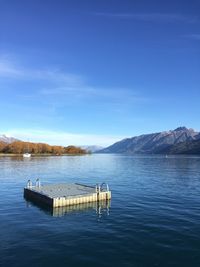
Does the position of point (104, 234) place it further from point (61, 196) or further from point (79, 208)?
point (61, 196)

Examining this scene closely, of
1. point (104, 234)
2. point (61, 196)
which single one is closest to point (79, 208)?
point (61, 196)

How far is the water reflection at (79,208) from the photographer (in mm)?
47713

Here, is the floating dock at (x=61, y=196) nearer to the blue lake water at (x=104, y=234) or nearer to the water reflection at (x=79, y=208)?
the water reflection at (x=79, y=208)

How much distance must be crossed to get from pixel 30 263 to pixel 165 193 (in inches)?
1811

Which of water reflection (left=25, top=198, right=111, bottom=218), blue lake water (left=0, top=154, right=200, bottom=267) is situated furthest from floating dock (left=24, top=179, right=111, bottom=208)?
blue lake water (left=0, top=154, right=200, bottom=267)

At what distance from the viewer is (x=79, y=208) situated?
50906 mm

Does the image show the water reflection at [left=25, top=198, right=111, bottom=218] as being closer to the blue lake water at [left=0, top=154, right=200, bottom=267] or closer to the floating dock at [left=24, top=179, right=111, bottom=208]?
the blue lake water at [left=0, top=154, right=200, bottom=267]

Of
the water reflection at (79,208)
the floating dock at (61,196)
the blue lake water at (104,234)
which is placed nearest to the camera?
the blue lake water at (104,234)

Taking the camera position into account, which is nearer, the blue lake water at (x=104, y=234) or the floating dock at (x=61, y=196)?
the blue lake water at (x=104, y=234)

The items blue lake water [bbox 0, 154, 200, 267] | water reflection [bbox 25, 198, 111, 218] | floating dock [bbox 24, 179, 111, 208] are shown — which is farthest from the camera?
floating dock [bbox 24, 179, 111, 208]

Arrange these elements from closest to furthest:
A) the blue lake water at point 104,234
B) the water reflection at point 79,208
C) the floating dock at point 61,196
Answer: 1. the blue lake water at point 104,234
2. the water reflection at point 79,208
3. the floating dock at point 61,196

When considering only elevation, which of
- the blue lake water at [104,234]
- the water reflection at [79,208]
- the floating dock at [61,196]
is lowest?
the blue lake water at [104,234]

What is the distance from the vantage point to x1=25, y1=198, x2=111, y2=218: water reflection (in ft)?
157

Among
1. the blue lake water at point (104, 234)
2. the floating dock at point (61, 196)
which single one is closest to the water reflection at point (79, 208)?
the blue lake water at point (104, 234)
